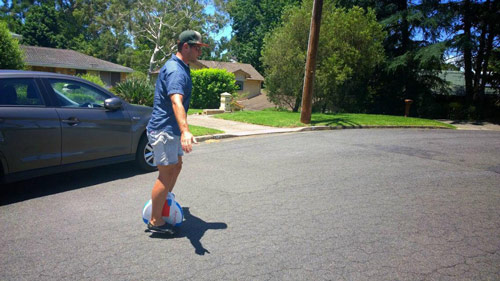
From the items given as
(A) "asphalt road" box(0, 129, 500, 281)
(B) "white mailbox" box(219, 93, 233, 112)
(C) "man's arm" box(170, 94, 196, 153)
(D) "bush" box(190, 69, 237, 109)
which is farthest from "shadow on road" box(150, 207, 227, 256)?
(D) "bush" box(190, 69, 237, 109)

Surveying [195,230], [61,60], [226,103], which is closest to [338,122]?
[226,103]

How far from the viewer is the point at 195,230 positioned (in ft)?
12.3

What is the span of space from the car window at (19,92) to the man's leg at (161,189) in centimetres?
254

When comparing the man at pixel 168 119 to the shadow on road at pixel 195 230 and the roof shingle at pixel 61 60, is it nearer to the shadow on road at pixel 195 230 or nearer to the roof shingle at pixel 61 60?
the shadow on road at pixel 195 230

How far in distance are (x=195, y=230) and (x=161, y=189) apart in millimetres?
676

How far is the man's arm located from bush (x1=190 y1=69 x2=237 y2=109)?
1984cm

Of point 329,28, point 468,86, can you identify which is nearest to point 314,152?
point 329,28

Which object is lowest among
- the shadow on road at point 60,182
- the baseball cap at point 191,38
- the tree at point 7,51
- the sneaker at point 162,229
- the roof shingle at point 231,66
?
the shadow on road at point 60,182

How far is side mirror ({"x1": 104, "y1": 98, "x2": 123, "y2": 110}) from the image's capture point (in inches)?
214

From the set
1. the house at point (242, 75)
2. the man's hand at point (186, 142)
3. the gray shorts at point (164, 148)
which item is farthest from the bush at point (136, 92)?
the house at point (242, 75)

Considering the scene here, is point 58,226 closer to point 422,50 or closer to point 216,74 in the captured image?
point 216,74

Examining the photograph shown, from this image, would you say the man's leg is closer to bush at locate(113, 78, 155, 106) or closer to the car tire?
the car tire

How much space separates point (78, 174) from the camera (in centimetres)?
582

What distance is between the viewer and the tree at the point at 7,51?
52.2 feet
